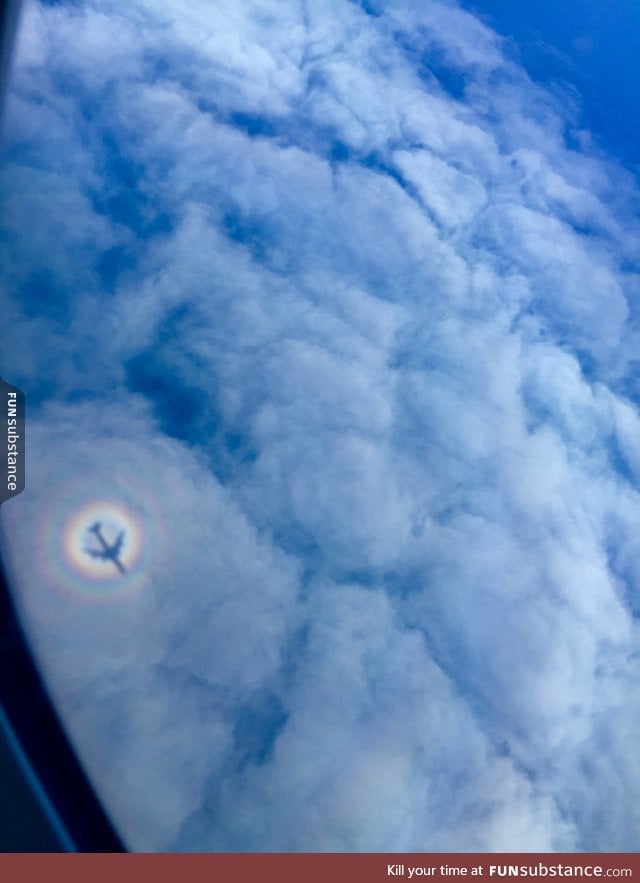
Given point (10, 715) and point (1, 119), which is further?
point (1, 119)

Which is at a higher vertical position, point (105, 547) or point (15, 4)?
point (15, 4)

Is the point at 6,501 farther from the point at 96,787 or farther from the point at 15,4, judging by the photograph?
the point at 15,4

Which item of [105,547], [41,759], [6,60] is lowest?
[105,547]

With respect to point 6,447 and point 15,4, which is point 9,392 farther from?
point 15,4

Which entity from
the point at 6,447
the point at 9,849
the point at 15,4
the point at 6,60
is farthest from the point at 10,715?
the point at 15,4
